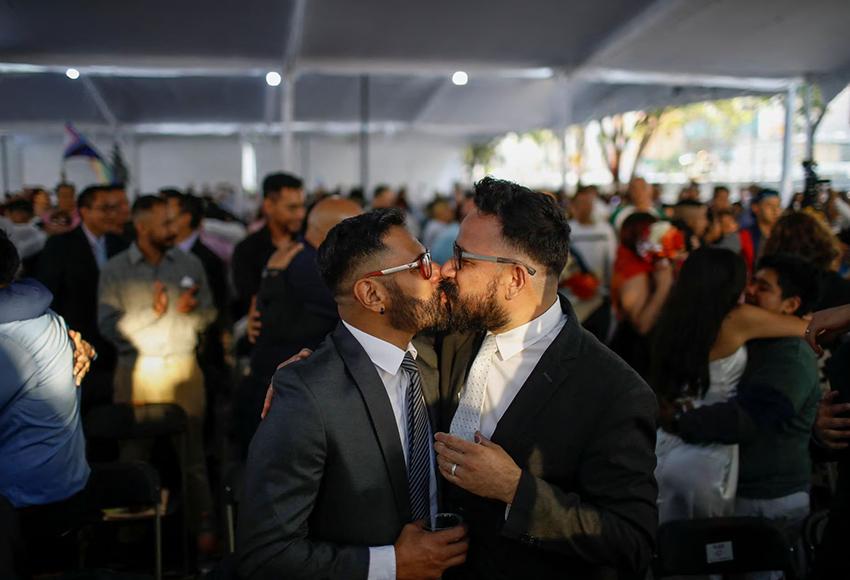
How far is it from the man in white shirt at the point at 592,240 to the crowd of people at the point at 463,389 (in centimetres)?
153

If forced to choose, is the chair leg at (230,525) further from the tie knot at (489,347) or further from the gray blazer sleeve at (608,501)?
the gray blazer sleeve at (608,501)

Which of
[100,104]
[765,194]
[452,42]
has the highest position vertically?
[100,104]

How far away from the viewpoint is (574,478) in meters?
1.90

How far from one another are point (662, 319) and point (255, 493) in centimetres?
206

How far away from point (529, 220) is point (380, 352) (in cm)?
54

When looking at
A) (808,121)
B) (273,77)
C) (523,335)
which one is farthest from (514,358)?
(808,121)

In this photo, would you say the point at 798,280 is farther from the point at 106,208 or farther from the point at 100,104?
the point at 100,104

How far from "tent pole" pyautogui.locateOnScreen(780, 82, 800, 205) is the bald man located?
10.8 m

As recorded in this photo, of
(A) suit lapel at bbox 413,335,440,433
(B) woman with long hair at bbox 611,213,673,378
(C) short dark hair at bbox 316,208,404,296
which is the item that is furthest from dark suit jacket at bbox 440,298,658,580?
(B) woman with long hair at bbox 611,213,673,378

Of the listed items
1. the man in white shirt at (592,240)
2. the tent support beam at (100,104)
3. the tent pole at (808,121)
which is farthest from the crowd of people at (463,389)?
the tent support beam at (100,104)

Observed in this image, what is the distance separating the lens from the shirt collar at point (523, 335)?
79.7 inches

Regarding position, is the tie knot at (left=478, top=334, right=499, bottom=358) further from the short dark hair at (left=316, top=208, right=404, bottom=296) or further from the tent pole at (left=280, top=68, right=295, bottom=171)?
the tent pole at (left=280, top=68, right=295, bottom=171)

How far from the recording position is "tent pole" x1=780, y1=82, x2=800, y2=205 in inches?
478

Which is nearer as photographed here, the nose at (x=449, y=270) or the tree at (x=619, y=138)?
the nose at (x=449, y=270)
